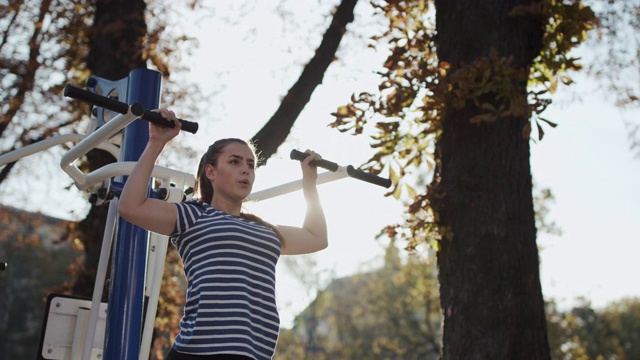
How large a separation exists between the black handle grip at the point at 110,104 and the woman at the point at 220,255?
3 cm

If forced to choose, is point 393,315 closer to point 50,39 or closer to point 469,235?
point 50,39

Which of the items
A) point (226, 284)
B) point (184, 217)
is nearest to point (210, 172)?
point (184, 217)

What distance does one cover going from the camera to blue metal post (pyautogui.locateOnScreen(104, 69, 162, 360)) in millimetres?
3064

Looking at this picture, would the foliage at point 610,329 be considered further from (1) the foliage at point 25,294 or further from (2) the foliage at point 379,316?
(1) the foliage at point 25,294

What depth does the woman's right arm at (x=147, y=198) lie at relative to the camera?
231 centimetres

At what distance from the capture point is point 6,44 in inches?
332

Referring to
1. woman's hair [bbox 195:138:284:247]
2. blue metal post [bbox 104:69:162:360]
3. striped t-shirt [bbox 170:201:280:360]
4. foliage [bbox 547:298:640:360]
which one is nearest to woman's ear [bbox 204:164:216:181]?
woman's hair [bbox 195:138:284:247]

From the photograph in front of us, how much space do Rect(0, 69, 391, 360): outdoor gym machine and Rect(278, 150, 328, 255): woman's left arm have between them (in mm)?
70

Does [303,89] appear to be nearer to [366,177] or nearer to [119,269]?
[119,269]

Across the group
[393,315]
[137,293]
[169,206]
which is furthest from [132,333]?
[393,315]

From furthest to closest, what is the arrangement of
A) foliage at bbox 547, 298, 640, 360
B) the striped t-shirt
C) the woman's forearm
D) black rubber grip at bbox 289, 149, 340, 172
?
foliage at bbox 547, 298, 640, 360, the woman's forearm, black rubber grip at bbox 289, 149, 340, 172, the striped t-shirt

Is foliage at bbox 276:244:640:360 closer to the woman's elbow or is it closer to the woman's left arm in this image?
the woman's left arm

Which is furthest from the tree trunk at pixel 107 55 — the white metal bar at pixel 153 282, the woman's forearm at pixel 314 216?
the woman's forearm at pixel 314 216

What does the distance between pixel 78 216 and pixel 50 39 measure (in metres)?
1.87
